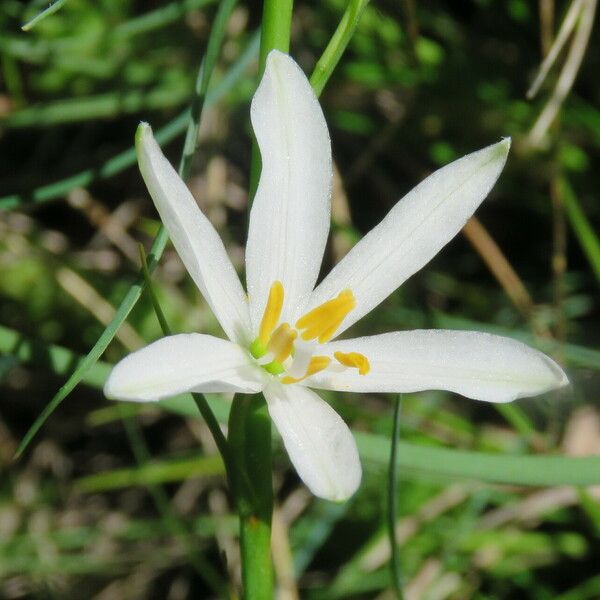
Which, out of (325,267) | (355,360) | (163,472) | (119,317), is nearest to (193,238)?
(119,317)

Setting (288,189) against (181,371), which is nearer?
(181,371)

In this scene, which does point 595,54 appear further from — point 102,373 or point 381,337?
point 102,373

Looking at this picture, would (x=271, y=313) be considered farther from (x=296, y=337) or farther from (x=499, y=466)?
(x=499, y=466)

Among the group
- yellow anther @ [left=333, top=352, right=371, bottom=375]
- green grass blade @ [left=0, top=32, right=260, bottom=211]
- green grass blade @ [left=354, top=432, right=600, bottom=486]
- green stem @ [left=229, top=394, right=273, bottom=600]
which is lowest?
green grass blade @ [left=354, top=432, right=600, bottom=486]

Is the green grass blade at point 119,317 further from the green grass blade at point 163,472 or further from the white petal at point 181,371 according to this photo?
the green grass blade at point 163,472

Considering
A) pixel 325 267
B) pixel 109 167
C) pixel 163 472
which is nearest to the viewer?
pixel 109 167

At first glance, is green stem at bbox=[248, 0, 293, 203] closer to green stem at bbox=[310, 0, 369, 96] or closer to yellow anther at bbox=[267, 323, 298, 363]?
green stem at bbox=[310, 0, 369, 96]

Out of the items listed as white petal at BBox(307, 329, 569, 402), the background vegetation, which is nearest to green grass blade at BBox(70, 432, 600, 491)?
white petal at BBox(307, 329, 569, 402)
